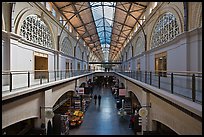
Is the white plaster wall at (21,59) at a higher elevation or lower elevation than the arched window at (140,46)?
lower

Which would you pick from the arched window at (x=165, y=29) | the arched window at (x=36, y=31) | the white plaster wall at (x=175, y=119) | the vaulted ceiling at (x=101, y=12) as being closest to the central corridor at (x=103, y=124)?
the white plaster wall at (x=175, y=119)

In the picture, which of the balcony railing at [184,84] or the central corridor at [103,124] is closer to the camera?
the balcony railing at [184,84]

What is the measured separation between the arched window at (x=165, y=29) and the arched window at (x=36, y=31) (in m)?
9.74

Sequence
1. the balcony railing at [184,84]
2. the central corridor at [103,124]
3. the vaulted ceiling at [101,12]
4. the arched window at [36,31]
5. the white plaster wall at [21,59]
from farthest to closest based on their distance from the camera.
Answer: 1. the vaulted ceiling at [101,12]
2. the central corridor at [103,124]
3. the arched window at [36,31]
4. the white plaster wall at [21,59]
5. the balcony railing at [184,84]

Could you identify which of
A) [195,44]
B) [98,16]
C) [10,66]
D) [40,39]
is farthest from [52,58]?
[195,44]

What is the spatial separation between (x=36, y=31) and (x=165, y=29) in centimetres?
986

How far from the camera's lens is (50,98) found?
39.6ft

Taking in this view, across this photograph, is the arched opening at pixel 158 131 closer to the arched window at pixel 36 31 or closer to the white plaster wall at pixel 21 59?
the white plaster wall at pixel 21 59

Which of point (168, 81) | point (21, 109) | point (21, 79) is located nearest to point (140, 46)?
point (168, 81)

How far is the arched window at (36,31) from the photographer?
42.5ft

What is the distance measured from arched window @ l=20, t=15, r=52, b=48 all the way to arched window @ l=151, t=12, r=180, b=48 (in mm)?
9743

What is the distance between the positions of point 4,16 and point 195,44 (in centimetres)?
960

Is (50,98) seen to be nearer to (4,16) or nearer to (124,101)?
(4,16)

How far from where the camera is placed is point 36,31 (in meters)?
14.9
